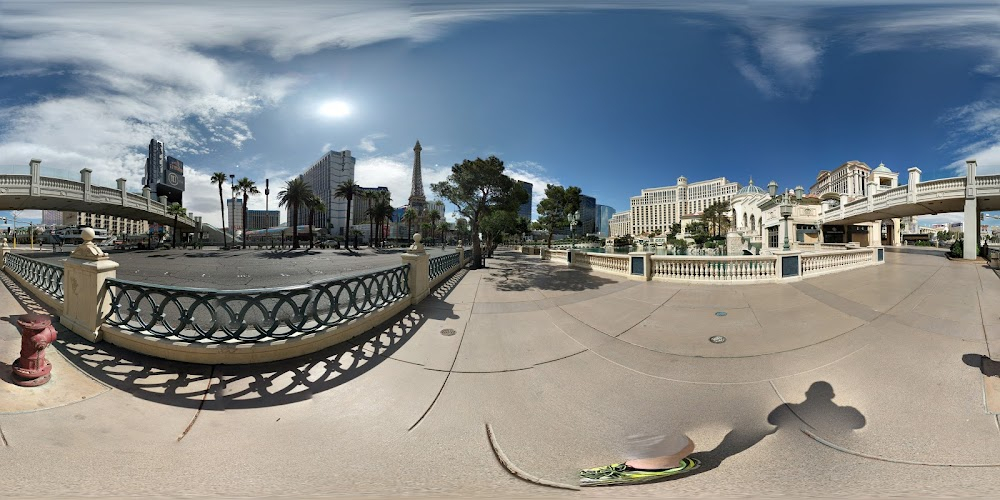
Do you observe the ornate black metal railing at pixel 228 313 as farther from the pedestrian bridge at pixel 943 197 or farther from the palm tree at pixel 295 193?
the palm tree at pixel 295 193

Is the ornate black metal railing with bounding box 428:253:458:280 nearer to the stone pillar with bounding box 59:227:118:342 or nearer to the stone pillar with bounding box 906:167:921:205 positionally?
the stone pillar with bounding box 59:227:118:342

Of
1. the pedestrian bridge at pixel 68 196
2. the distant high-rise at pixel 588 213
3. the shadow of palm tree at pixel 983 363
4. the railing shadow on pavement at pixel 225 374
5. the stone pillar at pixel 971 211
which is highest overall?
the distant high-rise at pixel 588 213

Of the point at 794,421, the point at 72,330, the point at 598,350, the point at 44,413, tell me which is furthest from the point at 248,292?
the point at 794,421

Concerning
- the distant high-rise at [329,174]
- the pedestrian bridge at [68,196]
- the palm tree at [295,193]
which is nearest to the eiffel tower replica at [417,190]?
the distant high-rise at [329,174]

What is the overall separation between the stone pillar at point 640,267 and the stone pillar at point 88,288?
12000mm

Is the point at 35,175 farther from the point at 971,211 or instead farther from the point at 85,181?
the point at 971,211

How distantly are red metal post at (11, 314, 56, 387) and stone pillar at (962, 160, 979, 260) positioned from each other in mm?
29530

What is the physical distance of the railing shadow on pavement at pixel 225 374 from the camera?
12.4 ft

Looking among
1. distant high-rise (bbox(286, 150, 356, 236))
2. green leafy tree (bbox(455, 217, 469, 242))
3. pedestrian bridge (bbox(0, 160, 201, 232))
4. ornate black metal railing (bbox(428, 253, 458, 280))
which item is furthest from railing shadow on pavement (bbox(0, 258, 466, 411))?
distant high-rise (bbox(286, 150, 356, 236))

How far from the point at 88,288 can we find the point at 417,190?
87174 mm

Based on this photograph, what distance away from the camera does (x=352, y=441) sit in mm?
3090

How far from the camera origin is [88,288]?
5.38 m

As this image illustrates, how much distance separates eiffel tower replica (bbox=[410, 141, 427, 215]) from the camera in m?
86.4

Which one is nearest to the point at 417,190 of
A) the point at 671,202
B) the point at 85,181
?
the point at 85,181
